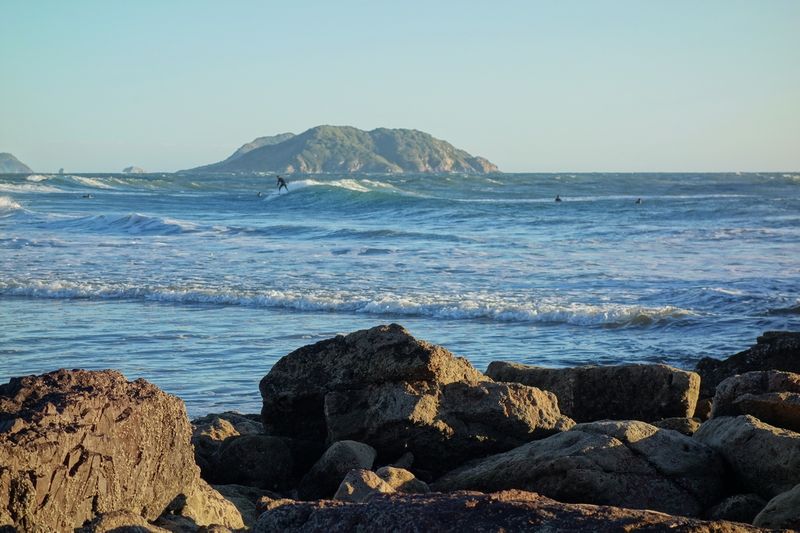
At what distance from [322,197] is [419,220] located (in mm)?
14099

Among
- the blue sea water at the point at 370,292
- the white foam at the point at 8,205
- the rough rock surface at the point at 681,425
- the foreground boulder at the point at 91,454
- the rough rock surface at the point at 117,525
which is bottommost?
the blue sea water at the point at 370,292

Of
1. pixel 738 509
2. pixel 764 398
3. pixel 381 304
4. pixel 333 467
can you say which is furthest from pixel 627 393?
pixel 381 304

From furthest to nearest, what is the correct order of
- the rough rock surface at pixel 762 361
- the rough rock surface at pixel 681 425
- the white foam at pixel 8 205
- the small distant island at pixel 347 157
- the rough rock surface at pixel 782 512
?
the small distant island at pixel 347 157 < the white foam at pixel 8 205 < the rough rock surface at pixel 762 361 < the rough rock surface at pixel 681 425 < the rough rock surface at pixel 782 512

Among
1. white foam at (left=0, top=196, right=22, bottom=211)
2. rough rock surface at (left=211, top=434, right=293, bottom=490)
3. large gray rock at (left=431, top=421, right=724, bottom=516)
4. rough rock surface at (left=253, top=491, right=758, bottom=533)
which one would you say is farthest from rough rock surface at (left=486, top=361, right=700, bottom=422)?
white foam at (left=0, top=196, right=22, bottom=211)

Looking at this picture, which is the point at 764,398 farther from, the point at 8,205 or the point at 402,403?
the point at 8,205

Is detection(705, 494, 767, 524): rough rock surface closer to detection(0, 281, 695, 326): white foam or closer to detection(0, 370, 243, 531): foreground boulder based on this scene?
detection(0, 370, 243, 531): foreground boulder

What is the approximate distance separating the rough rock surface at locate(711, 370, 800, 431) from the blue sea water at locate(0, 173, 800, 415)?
3.62 metres

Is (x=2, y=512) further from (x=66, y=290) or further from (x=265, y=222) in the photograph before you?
(x=265, y=222)

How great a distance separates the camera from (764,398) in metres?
5.39

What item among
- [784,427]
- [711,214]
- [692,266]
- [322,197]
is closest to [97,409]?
[784,427]

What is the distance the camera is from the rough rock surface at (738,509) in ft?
14.7

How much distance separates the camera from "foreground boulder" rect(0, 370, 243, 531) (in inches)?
133

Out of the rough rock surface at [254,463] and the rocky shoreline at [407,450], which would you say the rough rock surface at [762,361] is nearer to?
the rocky shoreline at [407,450]

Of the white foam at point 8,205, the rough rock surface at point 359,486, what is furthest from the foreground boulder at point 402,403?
the white foam at point 8,205
